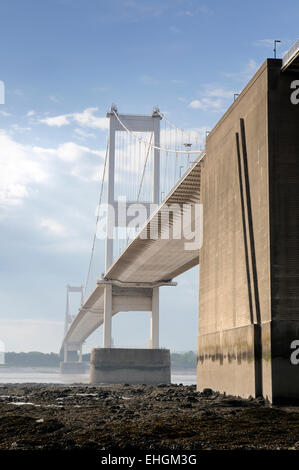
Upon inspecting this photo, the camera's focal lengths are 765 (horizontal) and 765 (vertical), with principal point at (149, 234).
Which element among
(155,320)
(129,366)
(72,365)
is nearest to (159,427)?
(129,366)

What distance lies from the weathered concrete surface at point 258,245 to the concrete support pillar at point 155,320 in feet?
106

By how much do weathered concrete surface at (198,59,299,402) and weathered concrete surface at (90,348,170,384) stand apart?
29388 millimetres

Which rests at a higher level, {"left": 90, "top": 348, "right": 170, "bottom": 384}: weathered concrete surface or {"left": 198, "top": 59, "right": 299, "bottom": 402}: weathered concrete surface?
{"left": 198, "top": 59, "right": 299, "bottom": 402}: weathered concrete surface

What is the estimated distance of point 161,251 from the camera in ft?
139

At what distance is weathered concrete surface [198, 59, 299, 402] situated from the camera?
57.2 ft

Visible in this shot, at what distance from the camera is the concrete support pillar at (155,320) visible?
55.3m

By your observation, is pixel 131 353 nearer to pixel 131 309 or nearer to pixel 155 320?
pixel 155 320

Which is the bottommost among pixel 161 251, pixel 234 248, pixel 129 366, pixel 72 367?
pixel 72 367

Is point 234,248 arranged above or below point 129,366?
above

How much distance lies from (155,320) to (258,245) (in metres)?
37.4

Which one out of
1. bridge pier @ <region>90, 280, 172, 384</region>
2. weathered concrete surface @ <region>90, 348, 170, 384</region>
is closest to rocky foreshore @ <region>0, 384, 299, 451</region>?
weathered concrete surface @ <region>90, 348, 170, 384</region>

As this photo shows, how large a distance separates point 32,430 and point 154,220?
2272 cm

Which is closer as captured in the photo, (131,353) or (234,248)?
(234,248)

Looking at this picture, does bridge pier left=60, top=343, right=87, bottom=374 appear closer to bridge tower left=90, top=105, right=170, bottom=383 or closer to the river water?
the river water
